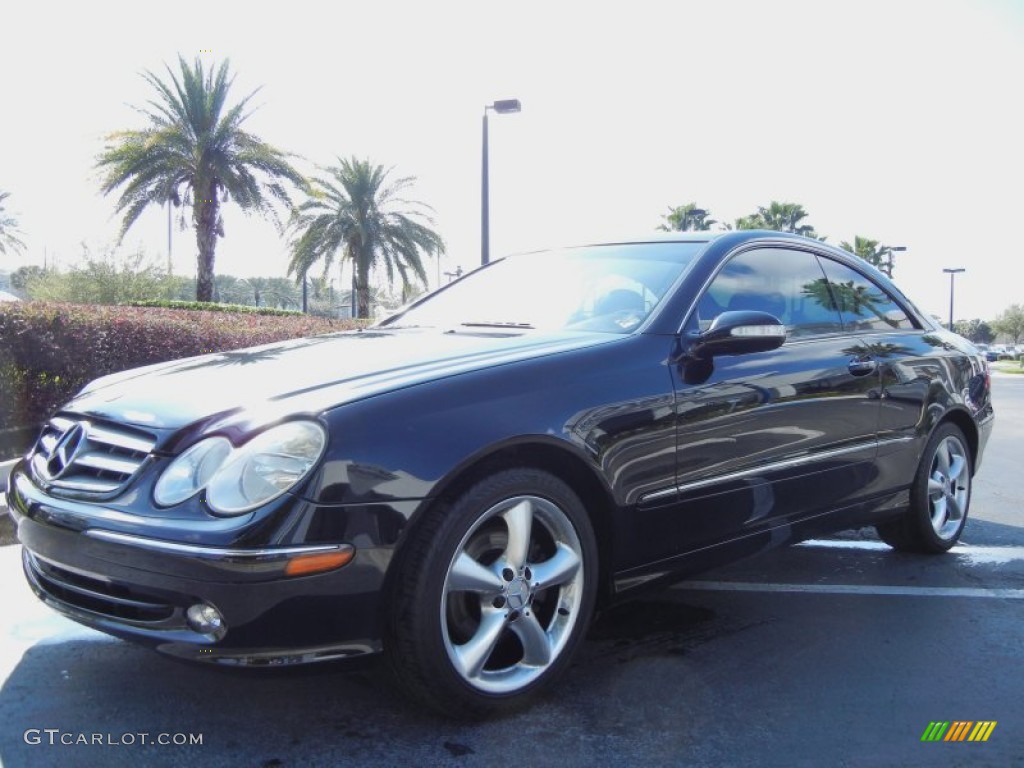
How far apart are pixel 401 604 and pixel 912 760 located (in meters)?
1.48

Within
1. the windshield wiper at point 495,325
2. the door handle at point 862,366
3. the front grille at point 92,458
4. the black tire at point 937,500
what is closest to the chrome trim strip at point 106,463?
the front grille at point 92,458

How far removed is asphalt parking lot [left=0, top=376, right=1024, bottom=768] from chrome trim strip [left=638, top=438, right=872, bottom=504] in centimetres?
62

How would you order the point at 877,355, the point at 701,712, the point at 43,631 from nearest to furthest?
the point at 701,712
the point at 43,631
the point at 877,355

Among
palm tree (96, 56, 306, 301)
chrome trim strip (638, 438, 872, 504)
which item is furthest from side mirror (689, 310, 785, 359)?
palm tree (96, 56, 306, 301)

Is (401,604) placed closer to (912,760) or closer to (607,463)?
(607,463)

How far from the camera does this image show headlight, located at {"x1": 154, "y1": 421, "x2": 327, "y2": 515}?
235 centimetres

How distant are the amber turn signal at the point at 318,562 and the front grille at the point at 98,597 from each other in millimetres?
344

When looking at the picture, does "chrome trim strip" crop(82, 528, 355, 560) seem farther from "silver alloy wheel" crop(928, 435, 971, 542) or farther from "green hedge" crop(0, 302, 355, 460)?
"green hedge" crop(0, 302, 355, 460)

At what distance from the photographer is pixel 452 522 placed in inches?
98.7

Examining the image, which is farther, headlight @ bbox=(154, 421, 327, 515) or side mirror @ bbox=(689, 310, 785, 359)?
side mirror @ bbox=(689, 310, 785, 359)

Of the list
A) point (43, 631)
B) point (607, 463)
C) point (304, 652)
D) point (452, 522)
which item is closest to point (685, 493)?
point (607, 463)

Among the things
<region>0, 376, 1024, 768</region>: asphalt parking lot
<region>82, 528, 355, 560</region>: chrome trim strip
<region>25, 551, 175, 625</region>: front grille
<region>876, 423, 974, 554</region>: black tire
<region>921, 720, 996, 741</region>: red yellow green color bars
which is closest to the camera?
<region>82, 528, 355, 560</region>: chrome trim strip

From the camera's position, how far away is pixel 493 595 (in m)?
2.68

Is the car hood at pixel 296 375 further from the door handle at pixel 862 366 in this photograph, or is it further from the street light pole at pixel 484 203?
the street light pole at pixel 484 203
